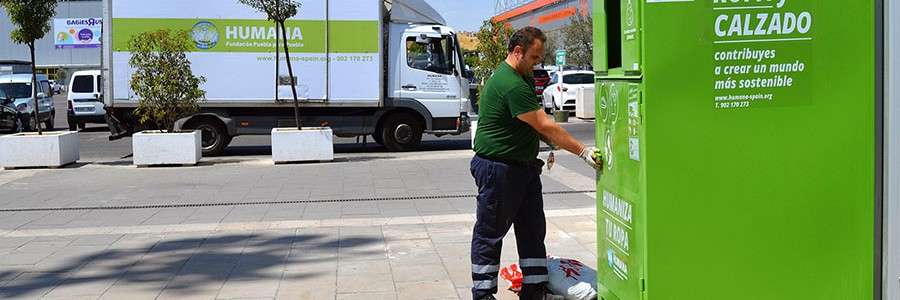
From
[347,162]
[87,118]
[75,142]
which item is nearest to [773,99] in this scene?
[347,162]

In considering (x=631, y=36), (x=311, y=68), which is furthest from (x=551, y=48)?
(x=631, y=36)

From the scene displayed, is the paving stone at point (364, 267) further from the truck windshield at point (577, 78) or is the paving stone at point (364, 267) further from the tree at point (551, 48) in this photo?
the tree at point (551, 48)

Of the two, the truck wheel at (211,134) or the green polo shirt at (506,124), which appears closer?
the green polo shirt at (506,124)

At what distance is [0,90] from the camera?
25.5 m

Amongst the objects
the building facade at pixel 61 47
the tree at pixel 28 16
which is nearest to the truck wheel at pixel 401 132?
the tree at pixel 28 16

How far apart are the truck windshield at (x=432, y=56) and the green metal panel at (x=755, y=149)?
13766 mm

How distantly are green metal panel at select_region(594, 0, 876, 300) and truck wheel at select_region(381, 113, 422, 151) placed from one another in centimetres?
1385

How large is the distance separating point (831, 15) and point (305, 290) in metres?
3.76

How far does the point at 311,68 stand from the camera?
17094mm

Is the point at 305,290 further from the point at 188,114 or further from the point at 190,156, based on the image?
the point at 188,114

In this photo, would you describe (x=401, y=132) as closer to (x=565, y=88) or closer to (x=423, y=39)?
(x=423, y=39)

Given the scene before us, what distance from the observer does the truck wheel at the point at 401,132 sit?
1756cm

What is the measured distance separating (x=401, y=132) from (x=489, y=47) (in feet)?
9.51

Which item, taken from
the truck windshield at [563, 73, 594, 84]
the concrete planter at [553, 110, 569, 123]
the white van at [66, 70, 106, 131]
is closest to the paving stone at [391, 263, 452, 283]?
the concrete planter at [553, 110, 569, 123]
